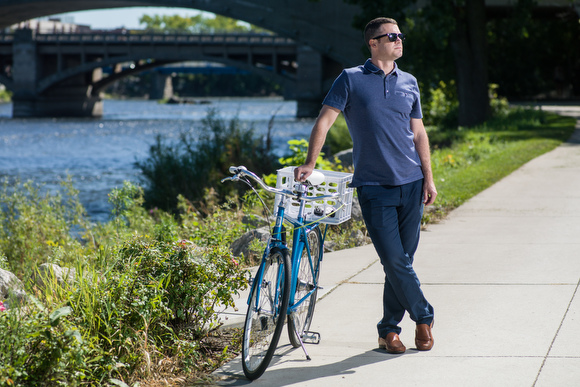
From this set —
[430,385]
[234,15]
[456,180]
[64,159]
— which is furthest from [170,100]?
[430,385]

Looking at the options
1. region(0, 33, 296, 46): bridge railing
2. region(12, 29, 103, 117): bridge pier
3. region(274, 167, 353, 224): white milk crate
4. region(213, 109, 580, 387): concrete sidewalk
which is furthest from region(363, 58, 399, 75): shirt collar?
region(12, 29, 103, 117): bridge pier

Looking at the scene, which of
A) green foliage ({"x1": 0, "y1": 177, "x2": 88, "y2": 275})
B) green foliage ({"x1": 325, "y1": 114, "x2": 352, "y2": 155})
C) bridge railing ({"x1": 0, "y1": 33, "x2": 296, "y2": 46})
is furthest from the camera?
bridge railing ({"x1": 0, "y1": 33, "x2": 296, "y2": 46})

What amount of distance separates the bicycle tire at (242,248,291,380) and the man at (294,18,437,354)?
58 centimetres

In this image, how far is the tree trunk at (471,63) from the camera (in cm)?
2266

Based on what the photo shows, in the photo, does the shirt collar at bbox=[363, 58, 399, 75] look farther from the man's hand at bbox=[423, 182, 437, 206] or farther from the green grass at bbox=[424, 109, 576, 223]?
the green grass at bbox=[424, 109, 576, 223]

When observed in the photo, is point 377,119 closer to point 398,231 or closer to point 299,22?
point 398,231

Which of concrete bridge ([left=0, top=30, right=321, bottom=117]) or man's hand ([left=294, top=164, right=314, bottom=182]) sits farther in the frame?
concrete bridge ([left=0, top=30, right=321, bottom=117])

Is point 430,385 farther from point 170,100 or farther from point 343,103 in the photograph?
point 170,100

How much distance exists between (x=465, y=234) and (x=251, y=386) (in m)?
4.45

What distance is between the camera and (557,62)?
47.8 meters

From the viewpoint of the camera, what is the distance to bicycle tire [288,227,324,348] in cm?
434

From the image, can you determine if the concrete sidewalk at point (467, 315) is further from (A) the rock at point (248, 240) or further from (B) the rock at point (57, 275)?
(B) the rock at point (57, 275)

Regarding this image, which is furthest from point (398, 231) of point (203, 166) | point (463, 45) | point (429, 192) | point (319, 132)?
point (463, 45)

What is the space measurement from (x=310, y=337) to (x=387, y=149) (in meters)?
1.22
